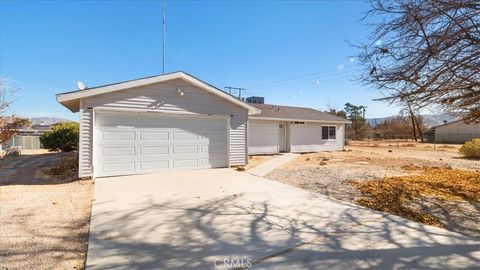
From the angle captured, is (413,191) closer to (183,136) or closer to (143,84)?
(183,136)

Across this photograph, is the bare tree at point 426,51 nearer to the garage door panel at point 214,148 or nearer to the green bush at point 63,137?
the garage door panel at point 214,148

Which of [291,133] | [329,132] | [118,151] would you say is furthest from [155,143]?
[329,132]

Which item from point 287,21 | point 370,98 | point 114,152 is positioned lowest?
point 114,152

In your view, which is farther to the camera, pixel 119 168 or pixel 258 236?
pixel 119 168

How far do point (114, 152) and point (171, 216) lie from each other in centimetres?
489

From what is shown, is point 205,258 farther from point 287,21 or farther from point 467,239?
point 287,21

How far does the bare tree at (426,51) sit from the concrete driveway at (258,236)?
226cm

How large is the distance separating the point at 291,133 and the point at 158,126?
10.8 metres

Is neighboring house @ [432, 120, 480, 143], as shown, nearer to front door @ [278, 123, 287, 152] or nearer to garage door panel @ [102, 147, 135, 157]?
front door @ [278, 123, 287, 152]

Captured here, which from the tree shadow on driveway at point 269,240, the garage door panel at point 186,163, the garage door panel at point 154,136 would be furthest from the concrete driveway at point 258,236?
the garage door panel at point 186,163

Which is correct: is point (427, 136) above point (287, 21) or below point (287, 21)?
below

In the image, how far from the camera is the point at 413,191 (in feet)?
21.0

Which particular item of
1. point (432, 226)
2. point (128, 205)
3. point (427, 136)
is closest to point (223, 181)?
point (128, 205)

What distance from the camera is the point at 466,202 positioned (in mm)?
5496
